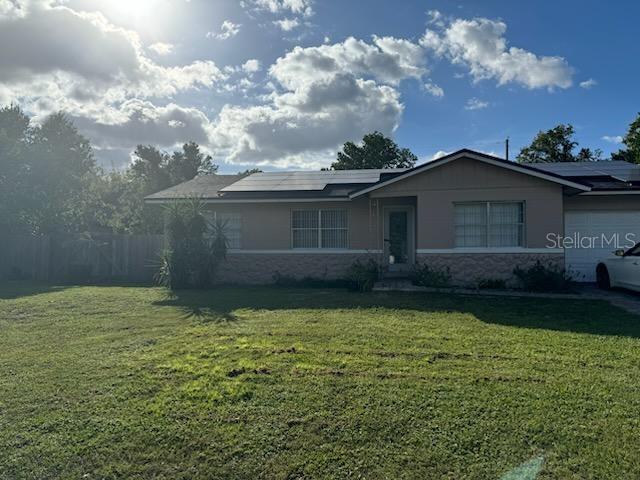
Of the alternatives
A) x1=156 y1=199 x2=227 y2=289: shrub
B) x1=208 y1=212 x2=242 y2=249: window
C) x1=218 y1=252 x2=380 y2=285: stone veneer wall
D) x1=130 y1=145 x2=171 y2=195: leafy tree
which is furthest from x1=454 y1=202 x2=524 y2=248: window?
x1=130 y1=145 x2=171 y2=195: leafy tree

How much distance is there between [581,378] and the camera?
16.0 ft

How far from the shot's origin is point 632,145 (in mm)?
26672

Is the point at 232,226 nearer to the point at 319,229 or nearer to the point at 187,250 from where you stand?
the point at 187,250

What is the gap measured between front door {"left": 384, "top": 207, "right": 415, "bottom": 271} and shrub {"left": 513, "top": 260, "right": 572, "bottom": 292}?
389 cm

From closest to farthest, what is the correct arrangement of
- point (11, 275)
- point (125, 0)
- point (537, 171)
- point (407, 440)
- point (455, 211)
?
point (407, 440) < point (125, 0) < point (537, 171) < point (455, 211) < point (11, 275)

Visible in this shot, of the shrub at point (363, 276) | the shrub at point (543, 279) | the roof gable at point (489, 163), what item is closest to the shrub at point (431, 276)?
the shrub at point (363, 276)

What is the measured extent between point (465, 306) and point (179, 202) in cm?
924

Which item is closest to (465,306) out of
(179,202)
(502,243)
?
(502,243)

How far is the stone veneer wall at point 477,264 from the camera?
1222 centimetres

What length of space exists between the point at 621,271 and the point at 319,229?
360 inches

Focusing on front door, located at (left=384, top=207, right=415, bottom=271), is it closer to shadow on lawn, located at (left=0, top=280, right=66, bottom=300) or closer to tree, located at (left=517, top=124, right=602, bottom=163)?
shadow on lawn, located at (left=0, top=280, right=66, bottom=300)

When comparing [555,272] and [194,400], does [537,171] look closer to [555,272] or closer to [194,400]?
[555,272]

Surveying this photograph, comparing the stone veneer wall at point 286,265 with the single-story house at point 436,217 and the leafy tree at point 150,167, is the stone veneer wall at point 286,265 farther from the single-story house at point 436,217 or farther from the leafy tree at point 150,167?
the leafy tree at point 150,167

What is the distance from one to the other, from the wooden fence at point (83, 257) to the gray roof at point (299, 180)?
4.55 m
